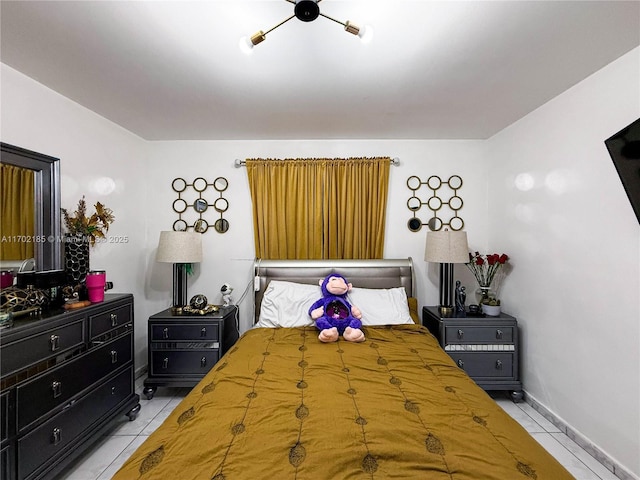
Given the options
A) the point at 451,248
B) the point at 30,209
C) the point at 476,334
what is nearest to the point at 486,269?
the point at 451,248

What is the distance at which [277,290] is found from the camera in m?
2.90

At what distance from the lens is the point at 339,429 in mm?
1250

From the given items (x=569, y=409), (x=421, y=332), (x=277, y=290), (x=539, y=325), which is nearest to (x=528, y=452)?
(x=421, y=332)

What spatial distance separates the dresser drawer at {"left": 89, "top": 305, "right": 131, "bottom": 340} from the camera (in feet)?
6.81

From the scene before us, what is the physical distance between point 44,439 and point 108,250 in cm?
162

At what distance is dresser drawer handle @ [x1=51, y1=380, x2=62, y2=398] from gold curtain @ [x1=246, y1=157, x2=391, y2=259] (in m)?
1.90

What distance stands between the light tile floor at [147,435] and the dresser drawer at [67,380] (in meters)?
0.49

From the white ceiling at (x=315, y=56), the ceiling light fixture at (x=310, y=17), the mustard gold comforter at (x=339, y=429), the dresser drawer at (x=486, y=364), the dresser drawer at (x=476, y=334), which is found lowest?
the dresser drawer at (x=486, y=364)

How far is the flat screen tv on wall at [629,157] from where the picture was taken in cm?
160

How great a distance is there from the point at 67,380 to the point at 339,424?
1702 mm

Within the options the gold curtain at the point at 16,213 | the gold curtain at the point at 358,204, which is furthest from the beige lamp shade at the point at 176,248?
the gold curtain at the point at 358,204

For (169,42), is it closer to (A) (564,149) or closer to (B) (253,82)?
(B) (253,82)

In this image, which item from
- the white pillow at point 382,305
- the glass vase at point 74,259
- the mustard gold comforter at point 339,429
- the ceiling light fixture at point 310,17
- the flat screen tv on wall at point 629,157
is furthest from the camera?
the white pillow at point 382,305

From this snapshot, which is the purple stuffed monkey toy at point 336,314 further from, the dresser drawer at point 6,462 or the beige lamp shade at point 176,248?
the dresser drawer at point 6,462
